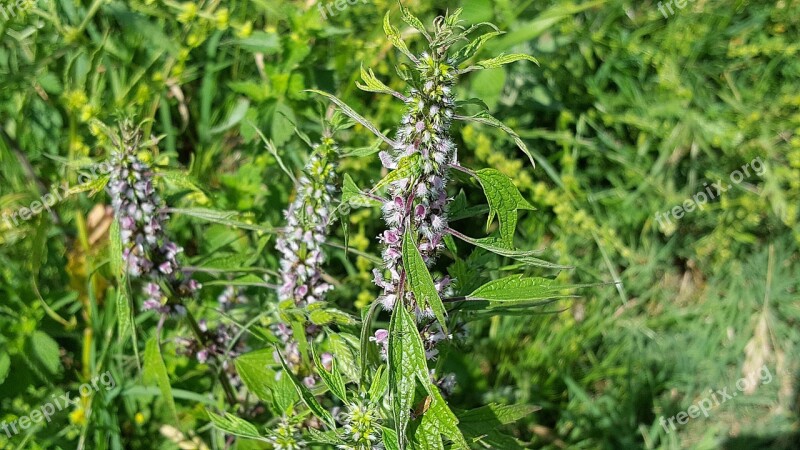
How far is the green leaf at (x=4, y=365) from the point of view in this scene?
87.6 inches

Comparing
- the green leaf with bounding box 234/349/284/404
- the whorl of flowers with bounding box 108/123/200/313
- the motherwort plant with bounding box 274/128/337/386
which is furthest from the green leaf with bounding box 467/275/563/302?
the whorl of flowers with bounding box 108/123/200/313

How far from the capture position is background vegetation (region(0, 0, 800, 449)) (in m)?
2.52

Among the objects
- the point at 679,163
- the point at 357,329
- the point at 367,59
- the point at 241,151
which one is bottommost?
the point at 357,329

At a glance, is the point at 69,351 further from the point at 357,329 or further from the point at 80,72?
the point at 357,329

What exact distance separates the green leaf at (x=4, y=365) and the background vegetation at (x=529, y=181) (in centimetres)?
1

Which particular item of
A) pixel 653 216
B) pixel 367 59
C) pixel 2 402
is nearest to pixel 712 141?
pixel 653 216

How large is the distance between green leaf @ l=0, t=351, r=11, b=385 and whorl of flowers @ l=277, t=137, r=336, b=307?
1.11 metres

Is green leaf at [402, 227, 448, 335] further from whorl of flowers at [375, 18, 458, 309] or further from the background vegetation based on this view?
the background vegetation

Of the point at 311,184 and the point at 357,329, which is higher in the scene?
the point at 311,184

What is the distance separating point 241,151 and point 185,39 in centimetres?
58

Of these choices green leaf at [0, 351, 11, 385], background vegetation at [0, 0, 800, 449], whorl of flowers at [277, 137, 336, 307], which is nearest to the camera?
whorl of flowers at [277, 137, 336, 307]

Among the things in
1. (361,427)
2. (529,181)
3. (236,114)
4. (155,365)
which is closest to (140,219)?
(155,365)

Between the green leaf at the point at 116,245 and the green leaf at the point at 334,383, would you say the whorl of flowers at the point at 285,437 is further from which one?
the green leaf at the point at 116,245

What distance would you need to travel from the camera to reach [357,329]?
1695 mm
